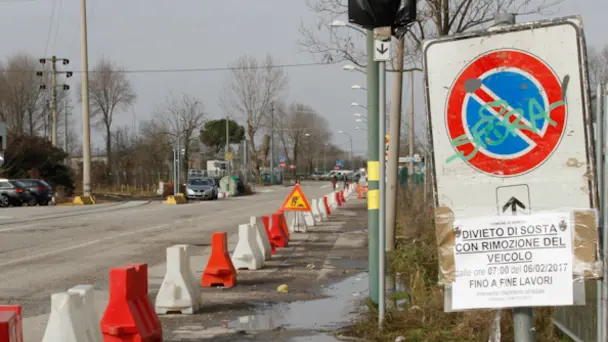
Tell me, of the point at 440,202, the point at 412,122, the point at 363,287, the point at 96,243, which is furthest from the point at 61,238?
the point at 412,122

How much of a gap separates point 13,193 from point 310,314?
35203mm

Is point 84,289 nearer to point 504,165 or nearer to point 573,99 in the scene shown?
point 504,165

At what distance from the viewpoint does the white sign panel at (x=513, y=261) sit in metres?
4.20

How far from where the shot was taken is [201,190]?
166ft

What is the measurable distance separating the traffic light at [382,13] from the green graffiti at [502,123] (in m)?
3.21

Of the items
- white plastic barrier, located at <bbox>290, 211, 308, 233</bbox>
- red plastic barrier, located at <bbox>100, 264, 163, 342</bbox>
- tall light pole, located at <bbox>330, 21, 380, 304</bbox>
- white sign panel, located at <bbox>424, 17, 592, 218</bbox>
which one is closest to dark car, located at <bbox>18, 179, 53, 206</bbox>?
white plastic barrier, located at <bbox>290, 211, 308, 233</bbox>

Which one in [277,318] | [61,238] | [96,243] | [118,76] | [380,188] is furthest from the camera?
[118,76]

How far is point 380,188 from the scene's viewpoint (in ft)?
25.2

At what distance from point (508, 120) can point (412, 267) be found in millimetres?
7478

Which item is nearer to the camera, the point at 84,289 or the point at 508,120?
the point at 508,120

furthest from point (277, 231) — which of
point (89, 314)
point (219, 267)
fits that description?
point (89, 314)

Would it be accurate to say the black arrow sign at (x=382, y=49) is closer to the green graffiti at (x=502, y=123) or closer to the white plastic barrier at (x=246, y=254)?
the green graffiti at (x=502, y=123)

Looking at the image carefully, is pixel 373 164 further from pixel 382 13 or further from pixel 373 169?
pixel 382 13

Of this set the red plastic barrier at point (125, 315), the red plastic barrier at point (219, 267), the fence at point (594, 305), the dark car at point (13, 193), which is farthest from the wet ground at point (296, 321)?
the dark car at point (13, 193)
